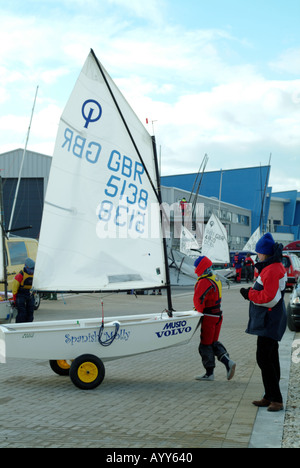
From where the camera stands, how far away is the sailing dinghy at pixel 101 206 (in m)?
8.05

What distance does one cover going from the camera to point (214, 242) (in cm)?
3125

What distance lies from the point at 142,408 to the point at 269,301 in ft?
5.96

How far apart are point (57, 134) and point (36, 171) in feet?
117

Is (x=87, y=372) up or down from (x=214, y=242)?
down

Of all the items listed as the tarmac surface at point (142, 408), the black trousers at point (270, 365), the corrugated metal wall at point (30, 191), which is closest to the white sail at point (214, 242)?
the corrugated metal wall at point (30, 191)

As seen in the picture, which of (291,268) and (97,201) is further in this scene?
(291,268)

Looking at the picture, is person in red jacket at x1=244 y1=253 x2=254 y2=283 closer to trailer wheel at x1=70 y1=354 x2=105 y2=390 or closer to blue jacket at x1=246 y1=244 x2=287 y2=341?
trailer wheel at x1=70 y1=354 x2=105 y2=390

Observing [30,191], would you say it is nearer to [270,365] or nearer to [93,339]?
[93,339]

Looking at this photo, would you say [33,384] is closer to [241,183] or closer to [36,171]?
[36,171]

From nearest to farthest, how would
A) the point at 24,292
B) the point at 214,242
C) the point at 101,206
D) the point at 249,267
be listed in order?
the point at 101,206
the point at 24,292
the point at 214,242
the point at 249,267

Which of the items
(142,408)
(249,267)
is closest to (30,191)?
(249,267)

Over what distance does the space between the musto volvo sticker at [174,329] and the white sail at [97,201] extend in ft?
2.30

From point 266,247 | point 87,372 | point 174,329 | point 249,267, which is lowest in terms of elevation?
point 87,372

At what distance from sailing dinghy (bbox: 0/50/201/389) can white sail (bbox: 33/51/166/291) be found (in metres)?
0.01
